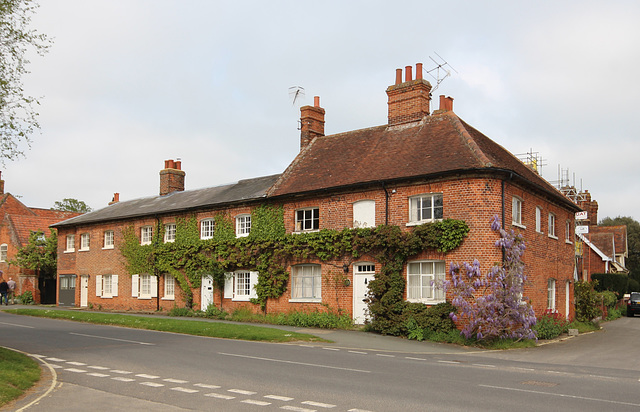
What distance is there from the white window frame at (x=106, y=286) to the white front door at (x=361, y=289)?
57.9 feet

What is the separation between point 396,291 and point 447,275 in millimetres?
2031

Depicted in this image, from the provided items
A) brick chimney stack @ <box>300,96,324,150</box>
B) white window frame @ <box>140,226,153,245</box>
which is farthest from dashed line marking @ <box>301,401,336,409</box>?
white window frame @ <box>140,226,153,245</box>

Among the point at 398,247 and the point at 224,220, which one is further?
the point at 224,220

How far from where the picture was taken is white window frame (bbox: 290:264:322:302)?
25.0 m

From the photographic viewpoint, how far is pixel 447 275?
68.4 ft

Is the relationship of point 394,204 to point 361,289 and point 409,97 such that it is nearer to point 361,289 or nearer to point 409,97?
point 361,289

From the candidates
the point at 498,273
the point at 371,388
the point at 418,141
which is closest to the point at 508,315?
the point at 498,273

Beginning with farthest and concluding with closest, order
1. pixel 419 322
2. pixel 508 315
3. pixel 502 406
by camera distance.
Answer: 1. pixel 419 322
2. pixel 508 315
3. pixel 502 406

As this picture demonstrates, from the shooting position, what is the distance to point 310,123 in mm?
30109

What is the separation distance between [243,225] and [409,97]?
32.3 feet

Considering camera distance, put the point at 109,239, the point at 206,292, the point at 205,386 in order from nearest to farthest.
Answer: the point at 205,386 < the point at 206,292 < the point at 109,239

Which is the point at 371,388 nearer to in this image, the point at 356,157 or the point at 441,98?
the point at 356,157

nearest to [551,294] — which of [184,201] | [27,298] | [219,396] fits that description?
[184,201]

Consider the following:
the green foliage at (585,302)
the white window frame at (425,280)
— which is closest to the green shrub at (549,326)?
the white window frame at (425,280)
